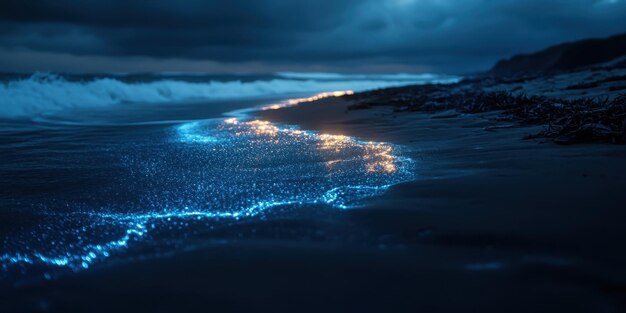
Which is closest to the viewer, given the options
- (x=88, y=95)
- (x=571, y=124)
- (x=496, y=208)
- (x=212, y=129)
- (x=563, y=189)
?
(x=496, y=208)

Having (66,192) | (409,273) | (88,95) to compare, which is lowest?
(409,273)

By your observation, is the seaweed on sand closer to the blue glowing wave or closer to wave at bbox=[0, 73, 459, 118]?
the blue glowing wave

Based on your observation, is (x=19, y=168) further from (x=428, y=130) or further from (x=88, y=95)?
(x=88, y=95)

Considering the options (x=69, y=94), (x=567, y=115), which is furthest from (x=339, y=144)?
(x=69, y=94)

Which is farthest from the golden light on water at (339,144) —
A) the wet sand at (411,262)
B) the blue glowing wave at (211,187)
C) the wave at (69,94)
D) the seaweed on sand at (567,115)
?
the wave at (69,94)

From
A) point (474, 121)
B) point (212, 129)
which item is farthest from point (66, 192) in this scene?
point (474, 121)

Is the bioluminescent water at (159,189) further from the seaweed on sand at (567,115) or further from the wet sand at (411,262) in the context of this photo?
the seaweed on sand at (567,115)

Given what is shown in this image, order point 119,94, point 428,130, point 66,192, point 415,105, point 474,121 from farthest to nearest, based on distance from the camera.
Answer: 1. point 119,94
2. point 415,105
3. point 474,121
4. point 428,130
5. point 66,192

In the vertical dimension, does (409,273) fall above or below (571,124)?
below

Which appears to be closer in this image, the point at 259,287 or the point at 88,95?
the point at 259,287
